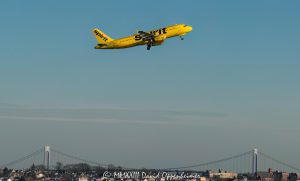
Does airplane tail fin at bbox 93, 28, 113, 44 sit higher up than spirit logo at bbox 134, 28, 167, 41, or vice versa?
airplane tail fin at bbox 93, 28, 113, 44

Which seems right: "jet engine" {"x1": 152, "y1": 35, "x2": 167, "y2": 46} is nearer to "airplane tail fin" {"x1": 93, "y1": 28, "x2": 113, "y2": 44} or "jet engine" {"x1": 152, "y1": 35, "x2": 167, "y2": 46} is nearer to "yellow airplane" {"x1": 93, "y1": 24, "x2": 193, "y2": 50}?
"yellow airplane" {"x1": 93, "y1": 24, "x2": 193, "y2": 50}

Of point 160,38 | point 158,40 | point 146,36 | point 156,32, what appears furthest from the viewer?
point 156,32

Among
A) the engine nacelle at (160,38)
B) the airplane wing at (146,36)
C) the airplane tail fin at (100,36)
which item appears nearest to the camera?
the airplane wing at (146,36)

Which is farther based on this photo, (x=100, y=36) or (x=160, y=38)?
(x=100, y=36)

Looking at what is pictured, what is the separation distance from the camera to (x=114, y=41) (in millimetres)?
151500

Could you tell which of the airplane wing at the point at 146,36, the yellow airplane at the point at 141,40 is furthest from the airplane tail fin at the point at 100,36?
the airplane wing at the point at 146,36

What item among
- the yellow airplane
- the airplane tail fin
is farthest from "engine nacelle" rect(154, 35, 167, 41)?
the airplane tail fin

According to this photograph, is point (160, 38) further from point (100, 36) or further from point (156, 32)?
point (100, 36)

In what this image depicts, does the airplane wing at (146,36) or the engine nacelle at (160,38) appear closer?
the airplane wing at (146,36)

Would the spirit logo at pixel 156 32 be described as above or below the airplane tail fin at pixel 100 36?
below

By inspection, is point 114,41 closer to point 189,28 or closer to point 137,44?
point 137,44

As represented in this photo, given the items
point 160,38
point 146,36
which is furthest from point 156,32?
point 146,36

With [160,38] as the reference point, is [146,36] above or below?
below

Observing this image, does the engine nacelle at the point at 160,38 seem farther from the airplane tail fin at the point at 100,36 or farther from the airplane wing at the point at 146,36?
the airplane tail fin at the point at 100,36
